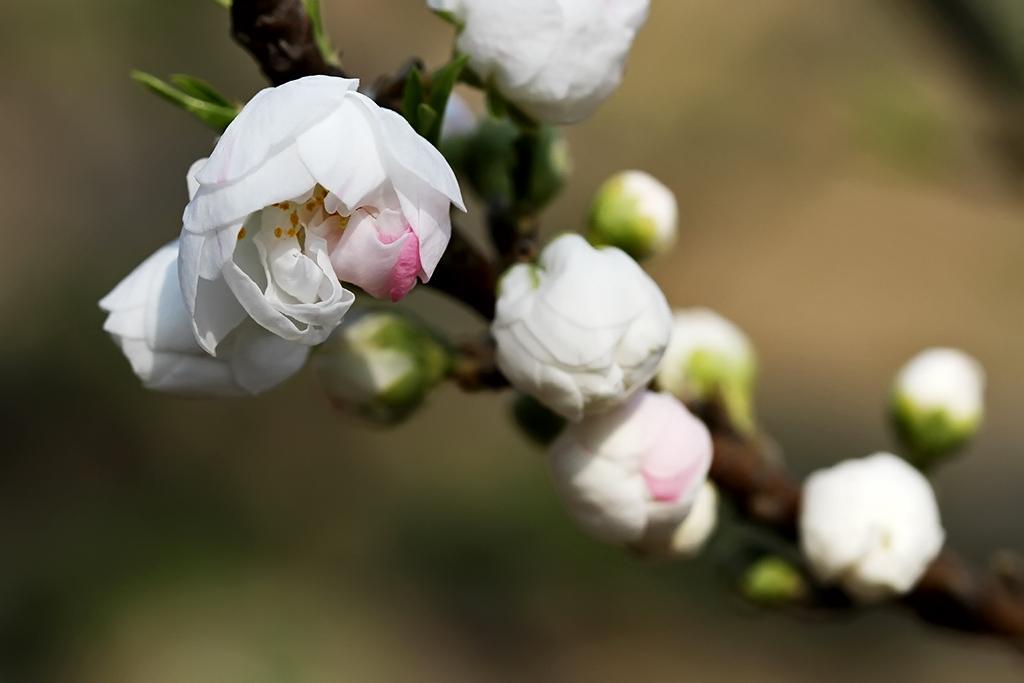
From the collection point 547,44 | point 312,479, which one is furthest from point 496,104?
point 312,479

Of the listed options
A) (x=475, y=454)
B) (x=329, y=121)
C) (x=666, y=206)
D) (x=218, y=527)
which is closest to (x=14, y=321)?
(x=218, y=527)

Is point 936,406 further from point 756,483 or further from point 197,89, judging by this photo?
point 197,89

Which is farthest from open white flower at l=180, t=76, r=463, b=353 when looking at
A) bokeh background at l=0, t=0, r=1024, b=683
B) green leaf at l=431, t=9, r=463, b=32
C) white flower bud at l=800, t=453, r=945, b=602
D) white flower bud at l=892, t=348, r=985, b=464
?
bokeh background at l=0, t=0, r=1024, b=683

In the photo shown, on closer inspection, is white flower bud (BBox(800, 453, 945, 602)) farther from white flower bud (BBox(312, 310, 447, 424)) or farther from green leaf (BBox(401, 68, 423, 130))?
green leaf (BBox(401, 68, 423, 130))

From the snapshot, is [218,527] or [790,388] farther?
[790,388]

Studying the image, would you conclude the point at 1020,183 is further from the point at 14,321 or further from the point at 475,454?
the point at 14,321

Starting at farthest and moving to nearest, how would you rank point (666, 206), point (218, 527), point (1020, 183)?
point (218, 527)
point (1020, 183)
point (666, 206)
